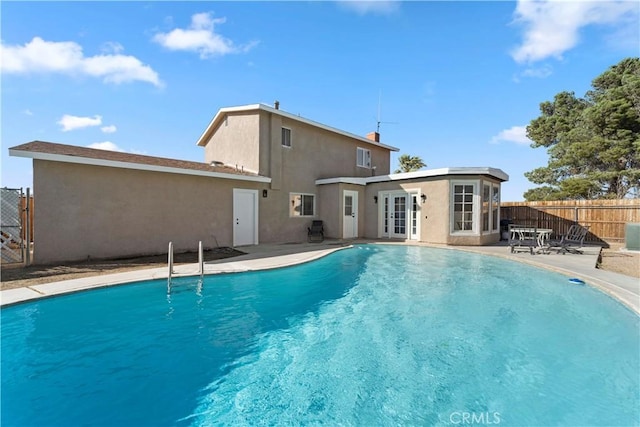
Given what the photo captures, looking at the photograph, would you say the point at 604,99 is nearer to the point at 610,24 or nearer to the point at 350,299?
the point at 610,24

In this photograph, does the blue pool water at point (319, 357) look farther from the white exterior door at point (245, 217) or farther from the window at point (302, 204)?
the window at point (302, 204)

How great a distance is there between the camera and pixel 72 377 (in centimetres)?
362

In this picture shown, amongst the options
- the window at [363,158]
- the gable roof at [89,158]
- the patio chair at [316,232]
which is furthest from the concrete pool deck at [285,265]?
the window at [363,158]

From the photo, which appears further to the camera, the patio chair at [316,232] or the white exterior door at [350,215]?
the white exterior door at [350,215]

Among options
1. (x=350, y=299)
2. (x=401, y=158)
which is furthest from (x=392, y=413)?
(x=401, y=158)

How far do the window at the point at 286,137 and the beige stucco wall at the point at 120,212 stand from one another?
4.29 metres

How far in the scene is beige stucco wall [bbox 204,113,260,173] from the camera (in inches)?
595

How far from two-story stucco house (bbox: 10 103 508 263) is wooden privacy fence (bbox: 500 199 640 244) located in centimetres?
397

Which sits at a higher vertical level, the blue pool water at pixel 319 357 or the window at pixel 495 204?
the window at pixel 495 204

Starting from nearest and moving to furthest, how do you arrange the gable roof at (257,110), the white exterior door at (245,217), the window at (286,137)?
the white exterior door at (245,217), the gable roof at (257,110), the window at (286,137)

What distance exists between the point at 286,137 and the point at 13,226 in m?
11.1

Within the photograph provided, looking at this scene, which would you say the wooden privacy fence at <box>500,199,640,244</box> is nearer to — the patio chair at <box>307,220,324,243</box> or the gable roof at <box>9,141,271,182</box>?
the patio chair at <box>307,220,324,243</box>

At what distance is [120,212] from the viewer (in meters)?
10.1

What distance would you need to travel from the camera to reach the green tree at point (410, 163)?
112ft
